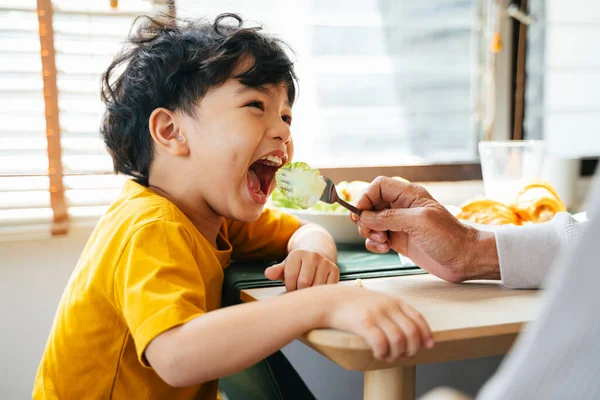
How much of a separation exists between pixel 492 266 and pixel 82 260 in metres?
0.62

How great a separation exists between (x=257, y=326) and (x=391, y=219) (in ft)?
1.12

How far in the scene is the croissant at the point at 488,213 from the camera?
1.28 m

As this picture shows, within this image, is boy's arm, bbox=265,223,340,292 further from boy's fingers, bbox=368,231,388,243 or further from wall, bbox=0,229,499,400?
wall, bbox=0,229,499,400

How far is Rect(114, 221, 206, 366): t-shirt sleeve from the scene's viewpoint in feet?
2.31

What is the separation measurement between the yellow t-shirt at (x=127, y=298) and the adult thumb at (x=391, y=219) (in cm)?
25

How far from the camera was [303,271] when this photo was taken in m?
0.86

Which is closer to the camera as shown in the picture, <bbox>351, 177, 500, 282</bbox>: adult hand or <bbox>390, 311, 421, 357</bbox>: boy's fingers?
<bbox>390, 311, 421, 357</bbox>: boy's fingers

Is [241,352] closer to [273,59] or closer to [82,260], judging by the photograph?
[82,260]

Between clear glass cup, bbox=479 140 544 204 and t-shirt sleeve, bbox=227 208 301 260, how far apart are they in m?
0.71

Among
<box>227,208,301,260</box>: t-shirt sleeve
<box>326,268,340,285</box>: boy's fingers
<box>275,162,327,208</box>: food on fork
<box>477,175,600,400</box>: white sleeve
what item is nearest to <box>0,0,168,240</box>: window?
<box>227,208,301,260</box>: t-shirt sleeve

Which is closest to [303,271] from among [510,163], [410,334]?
[410,334]

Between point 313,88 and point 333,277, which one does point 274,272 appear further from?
point 313,88

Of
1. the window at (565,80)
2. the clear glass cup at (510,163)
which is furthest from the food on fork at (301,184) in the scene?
the window at (565,80)

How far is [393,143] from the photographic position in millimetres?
1910
